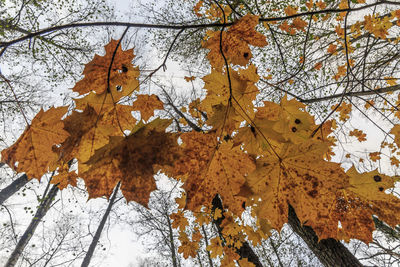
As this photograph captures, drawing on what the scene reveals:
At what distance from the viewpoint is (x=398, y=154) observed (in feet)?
11.5

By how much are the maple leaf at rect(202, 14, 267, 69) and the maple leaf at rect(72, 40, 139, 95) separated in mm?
525

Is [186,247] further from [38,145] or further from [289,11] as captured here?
[289,11]

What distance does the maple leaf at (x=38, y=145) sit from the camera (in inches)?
32.7

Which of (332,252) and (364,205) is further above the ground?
(364,205)

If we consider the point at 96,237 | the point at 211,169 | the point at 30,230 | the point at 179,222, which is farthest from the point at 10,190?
the point at 211,169

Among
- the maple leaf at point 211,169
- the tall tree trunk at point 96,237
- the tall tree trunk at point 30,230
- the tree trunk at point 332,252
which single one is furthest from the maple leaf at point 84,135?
the tall tree trunk at point 96,237

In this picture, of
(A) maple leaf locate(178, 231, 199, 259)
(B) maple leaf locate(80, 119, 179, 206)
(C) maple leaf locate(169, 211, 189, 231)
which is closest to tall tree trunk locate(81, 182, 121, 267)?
(A) maple leaf locate(178, 231, 199, 259)

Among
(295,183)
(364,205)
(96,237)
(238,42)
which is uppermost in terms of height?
(96,237)

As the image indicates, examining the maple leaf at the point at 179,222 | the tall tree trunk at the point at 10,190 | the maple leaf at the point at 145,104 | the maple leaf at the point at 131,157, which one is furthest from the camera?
the tall tree trunk at the point at 10,190

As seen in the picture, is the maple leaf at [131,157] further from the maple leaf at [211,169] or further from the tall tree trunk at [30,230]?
the tall tree trunk at [30,230]

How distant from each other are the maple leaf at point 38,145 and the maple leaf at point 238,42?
0.94m

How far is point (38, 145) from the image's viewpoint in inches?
34.0

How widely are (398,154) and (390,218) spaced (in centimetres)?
394

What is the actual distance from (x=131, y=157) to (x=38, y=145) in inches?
19.8
